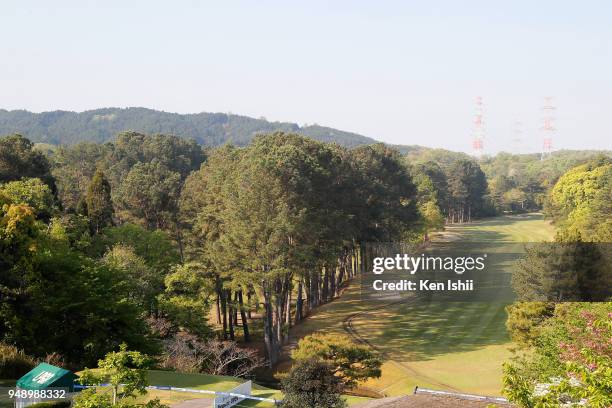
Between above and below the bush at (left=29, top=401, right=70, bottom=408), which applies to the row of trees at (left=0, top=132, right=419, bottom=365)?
above

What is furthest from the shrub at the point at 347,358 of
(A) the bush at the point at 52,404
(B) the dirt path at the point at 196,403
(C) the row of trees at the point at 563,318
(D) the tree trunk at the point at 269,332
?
(A) the bush at the point at 52,404

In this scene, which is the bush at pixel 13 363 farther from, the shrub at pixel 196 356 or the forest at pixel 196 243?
the shrub at pixel 196 356

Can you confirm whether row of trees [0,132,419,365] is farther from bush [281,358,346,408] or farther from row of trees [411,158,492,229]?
row of trees [411,158,492,229]

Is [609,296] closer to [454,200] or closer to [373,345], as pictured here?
[373,345]

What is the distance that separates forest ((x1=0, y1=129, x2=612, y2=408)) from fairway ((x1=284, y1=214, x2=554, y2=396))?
375 cm

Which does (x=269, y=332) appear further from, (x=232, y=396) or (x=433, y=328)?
(x=232, y=396)

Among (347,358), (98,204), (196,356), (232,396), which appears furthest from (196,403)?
(98,204)

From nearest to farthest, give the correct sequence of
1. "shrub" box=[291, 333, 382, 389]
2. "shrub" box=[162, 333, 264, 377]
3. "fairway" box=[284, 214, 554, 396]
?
"shrub" box=[291, 333, 382, 389]
"shrub" box=[162, 333, 264, 377]
"fairway" box=[284, 214, 554, 396]

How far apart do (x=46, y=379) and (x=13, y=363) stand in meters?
7.83

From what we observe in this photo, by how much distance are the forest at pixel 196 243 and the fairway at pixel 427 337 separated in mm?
3745

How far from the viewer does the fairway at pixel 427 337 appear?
3603cm

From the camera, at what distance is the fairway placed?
36.0 m

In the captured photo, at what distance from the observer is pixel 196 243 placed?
159 feet

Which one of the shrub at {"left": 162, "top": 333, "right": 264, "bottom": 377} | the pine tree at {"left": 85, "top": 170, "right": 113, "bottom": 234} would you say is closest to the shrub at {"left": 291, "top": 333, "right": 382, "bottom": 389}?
the shrub at {"left": 162, "top": 333, "right": 264, "bottom": 377}
